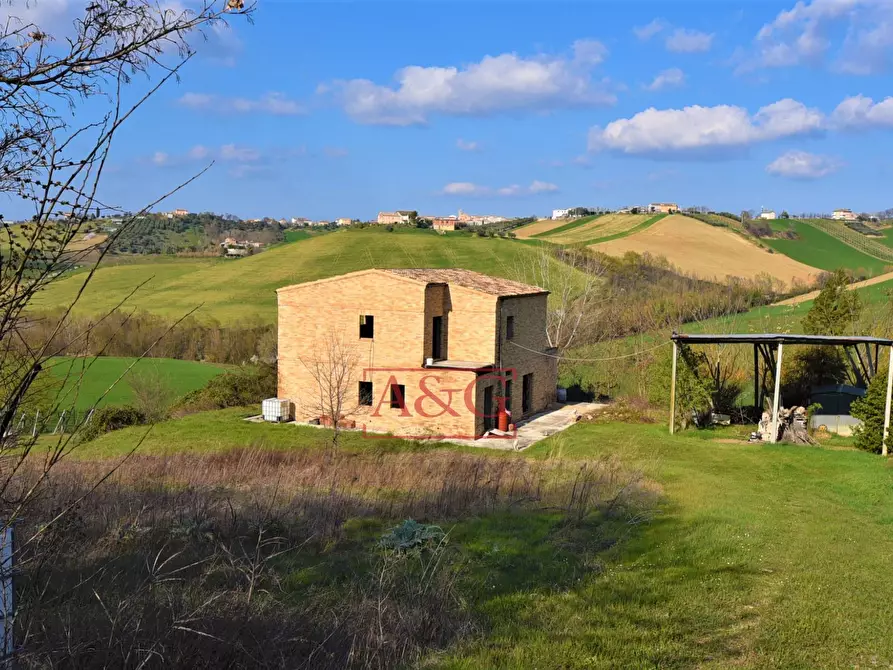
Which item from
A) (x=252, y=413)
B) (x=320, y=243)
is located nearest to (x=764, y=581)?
(x=252, y=413)

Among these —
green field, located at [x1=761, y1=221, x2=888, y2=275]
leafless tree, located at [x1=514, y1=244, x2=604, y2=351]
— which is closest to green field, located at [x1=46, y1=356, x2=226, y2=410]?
leafless tree, located at [x1=514, y1=244, x2=604, y2=351]

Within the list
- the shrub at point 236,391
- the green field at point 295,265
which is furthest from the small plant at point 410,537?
the green field at point 295,265

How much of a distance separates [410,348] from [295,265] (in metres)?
45.8

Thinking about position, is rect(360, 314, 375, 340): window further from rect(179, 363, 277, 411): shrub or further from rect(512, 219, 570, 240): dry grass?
rect(512, 219, 570, 240): dry grass

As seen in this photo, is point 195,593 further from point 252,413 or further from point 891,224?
point 891,224

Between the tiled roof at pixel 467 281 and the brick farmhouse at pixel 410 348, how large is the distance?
121 millimetres

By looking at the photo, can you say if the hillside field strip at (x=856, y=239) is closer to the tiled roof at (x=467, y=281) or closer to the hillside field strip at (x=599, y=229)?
the hillside field strip at (x=599, y=229)

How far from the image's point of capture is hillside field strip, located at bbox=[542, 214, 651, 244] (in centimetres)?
8162

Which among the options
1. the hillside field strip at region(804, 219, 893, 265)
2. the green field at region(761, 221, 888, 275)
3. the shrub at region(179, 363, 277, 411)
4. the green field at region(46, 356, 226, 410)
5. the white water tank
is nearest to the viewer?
the white water tank

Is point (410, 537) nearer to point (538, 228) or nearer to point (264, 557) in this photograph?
point (264, 557)

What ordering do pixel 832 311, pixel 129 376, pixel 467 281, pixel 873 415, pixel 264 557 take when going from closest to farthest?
pixel 264 557, pixel 873 415, pixel 467 281, pixel 832 311, pixel 129 376

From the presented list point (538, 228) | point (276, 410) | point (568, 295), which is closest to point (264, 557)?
point (276, 410)

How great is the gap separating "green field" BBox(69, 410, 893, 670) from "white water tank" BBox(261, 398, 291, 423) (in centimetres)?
1707

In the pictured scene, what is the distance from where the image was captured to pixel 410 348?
2664cm
